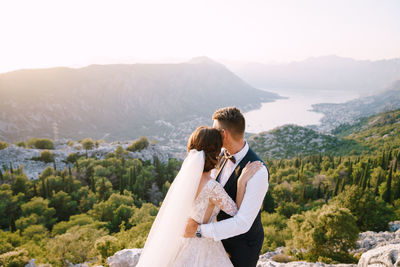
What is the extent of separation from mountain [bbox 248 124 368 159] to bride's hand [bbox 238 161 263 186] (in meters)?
96.2

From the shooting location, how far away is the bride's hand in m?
2.91

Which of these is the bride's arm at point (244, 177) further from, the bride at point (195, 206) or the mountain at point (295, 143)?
the mountain at point (295, 143)

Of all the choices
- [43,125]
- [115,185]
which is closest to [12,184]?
[115,185]

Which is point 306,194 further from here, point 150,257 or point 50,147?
point 50,147

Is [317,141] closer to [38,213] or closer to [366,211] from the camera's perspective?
[366,211]

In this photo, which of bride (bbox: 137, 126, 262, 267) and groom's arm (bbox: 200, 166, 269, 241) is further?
bride (bbox: 137, 126, 262, 267)

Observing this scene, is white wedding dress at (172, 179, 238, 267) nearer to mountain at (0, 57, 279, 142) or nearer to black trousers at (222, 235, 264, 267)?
black trousers at (222, 235, 264, 267)

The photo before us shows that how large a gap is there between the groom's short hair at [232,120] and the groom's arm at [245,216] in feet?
1.99

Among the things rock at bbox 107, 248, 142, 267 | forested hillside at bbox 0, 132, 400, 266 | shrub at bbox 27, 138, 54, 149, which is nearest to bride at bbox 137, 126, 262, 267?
rock at bbox 107, 248, 142, 267

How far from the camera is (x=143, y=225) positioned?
21.7 metres

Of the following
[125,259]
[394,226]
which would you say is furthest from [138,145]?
[125,259]

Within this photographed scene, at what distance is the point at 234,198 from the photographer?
10.5 feet

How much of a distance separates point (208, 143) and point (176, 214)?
969 mm

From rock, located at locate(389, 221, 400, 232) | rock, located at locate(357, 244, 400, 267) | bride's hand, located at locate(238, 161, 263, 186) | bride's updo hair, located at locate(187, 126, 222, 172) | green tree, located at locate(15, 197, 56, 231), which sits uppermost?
bride's updo hair, located at locate(187, 126, 222, 172)
